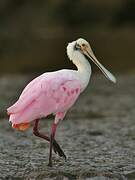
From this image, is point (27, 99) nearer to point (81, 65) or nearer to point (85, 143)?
point (81, 65)

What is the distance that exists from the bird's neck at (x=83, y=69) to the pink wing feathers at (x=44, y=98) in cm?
8

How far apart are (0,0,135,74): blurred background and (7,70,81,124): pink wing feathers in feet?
50.7

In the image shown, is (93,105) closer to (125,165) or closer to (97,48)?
(125,165)

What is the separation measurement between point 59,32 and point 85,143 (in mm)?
24182

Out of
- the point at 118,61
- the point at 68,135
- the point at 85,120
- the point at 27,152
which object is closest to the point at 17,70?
the point at 118,61

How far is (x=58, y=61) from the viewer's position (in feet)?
83.0

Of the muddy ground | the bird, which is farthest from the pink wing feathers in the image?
the muddy ground

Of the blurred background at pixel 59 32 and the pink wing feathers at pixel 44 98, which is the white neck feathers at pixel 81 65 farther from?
the blurred background at pixel 59 32

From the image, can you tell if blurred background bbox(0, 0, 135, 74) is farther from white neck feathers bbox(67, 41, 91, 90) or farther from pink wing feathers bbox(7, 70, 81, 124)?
pink wing feathers bbox(7, 70, 81, 124)

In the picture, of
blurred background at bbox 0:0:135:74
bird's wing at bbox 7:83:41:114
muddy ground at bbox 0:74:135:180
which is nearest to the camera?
bird's wing at bbox 7:83:41:114

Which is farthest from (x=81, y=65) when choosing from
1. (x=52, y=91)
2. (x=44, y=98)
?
(x=44, y=98)

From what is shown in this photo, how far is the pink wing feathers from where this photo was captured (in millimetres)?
7527

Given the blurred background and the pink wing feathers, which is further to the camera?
the blurred background

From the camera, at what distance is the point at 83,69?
7754mm
